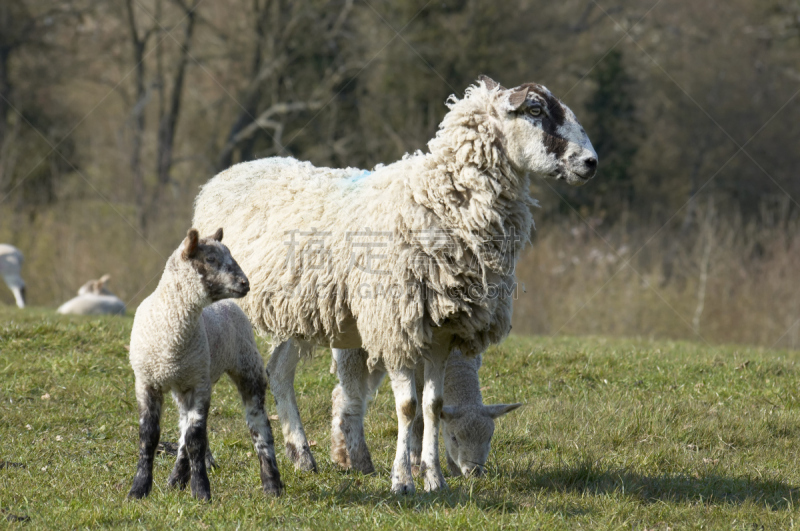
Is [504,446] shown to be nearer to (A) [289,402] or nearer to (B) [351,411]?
(B) [351,411]

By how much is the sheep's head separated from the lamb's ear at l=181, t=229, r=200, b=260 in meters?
1.89

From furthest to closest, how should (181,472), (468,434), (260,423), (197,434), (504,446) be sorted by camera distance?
(504,446), (468,434), (260,423), (181,472), (197,434)

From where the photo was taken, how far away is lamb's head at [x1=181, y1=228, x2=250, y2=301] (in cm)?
446

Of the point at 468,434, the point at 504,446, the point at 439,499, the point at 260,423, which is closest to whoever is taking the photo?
the point at 439,499

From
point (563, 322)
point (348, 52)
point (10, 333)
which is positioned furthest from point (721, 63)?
point (10, 333)

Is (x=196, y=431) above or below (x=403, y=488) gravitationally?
above

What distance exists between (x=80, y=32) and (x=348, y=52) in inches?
312

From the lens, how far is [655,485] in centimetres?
523

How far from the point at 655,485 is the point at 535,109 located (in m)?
2.39

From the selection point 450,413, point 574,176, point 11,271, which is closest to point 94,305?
point 11,271

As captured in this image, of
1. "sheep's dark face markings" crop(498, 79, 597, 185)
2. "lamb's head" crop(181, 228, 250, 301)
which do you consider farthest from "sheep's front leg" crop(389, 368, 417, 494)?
"sheep's dark face markings" crop(498, 79, 597, 185)

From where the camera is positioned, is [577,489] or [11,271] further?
[11,271]

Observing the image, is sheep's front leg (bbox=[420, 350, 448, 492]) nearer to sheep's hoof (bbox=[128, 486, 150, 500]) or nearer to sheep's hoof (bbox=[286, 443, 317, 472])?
sheep's hoof (bbox=[286, 443, 317, 472])

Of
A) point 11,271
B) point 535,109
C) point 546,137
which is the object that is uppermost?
point 535,109
